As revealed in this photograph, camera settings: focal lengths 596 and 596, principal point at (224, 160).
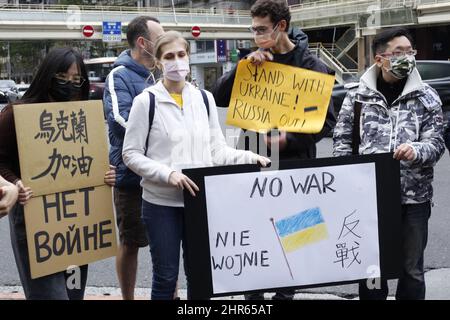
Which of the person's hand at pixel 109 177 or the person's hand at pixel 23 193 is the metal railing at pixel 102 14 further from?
the person's hand at pixel 23 193

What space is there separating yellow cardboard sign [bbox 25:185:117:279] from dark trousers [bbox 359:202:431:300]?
4.88ft

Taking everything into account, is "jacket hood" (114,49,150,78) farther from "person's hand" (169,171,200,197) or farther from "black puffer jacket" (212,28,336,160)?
"person's hand" (169,171,200,197)

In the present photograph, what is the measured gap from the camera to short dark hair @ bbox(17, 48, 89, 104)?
308 cm

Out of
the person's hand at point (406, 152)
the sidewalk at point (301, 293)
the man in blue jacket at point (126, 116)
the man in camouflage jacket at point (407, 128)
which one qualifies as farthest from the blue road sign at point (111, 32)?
the person's hand at point (406, 152)

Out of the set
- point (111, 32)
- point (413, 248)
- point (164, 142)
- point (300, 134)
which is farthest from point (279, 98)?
point (111, 32)

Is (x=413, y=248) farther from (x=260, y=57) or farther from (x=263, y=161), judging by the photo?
(x=260, y=57)

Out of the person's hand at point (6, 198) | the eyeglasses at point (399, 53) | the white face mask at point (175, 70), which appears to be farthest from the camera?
the eyeglasses at point (399, 53)

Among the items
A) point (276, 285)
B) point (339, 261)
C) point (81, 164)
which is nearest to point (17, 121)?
point (81, 164)

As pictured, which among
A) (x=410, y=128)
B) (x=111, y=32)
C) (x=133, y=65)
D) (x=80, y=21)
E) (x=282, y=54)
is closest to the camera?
(x=410, y=128)

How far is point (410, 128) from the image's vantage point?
3.27 meters

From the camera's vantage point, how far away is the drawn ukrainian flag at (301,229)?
10.4ft

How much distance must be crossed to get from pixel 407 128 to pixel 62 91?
1877mm

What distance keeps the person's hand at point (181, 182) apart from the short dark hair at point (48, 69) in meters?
0.78

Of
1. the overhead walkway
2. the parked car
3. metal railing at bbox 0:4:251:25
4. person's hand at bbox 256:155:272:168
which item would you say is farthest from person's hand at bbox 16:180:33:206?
metal railing at bbox 0:4:251:25
